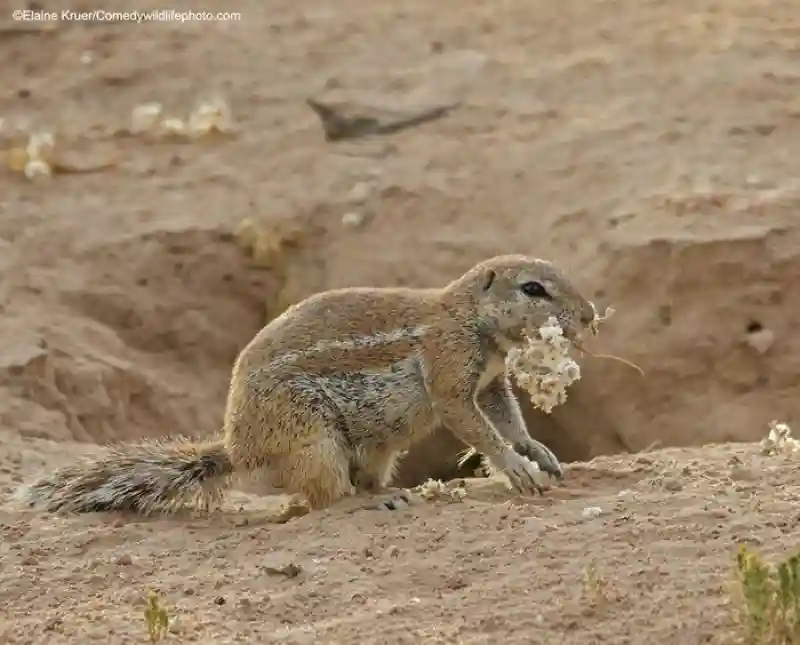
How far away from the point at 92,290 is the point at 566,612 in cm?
481

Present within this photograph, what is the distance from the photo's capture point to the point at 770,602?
283 cm

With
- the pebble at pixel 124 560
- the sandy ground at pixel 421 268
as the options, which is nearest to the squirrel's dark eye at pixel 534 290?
the sandy ground at pixel 421 268

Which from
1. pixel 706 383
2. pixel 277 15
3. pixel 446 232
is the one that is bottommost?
pixel 706 383

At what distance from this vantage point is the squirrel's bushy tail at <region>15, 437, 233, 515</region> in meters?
4.84

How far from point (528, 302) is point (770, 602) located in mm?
2187

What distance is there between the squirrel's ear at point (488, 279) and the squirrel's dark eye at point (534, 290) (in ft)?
0.41

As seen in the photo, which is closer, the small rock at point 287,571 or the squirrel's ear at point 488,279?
the small rock at point 287,571

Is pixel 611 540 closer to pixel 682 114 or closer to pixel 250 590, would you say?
pixel 250 590

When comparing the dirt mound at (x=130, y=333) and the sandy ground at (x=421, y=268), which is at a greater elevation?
the sandy ground at (x=421, y=268)

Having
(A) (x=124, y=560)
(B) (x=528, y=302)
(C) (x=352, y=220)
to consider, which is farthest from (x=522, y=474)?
(C) (x=352, y=220)

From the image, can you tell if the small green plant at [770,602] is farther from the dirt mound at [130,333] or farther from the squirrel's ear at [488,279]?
the dirt mound at [130,333]

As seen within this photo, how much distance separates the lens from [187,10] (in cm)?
1076

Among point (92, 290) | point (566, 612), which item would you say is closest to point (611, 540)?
point (566, 612)

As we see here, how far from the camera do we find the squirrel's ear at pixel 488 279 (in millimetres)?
4969
